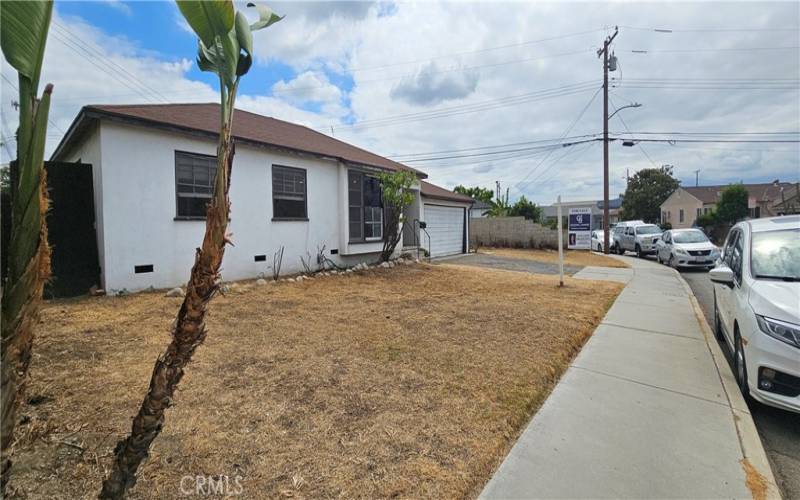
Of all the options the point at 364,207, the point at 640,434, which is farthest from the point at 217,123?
the point at 640,434

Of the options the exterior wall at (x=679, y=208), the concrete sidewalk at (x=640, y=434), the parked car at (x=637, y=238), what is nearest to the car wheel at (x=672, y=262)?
the parked car at (x=637, y=238)

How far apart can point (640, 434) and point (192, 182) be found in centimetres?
923

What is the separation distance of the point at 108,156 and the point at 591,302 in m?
10.1

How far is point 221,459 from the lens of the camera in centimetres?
253

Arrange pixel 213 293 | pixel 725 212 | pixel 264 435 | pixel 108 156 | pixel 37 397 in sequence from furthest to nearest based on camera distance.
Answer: pixel 725 212
pixel 108 156
pixel 37 397
pixel 264 435
pixel 213 293

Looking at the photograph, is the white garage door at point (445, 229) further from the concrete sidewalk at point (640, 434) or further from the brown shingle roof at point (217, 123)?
the concrete sidewalk at point (640, 434)

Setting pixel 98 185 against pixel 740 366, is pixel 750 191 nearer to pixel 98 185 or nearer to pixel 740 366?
pixel 740 366

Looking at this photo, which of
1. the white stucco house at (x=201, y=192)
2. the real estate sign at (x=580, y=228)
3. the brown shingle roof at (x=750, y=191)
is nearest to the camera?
the white stucco house at (x=201, y=192)

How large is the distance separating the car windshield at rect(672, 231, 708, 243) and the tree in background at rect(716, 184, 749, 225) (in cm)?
2544

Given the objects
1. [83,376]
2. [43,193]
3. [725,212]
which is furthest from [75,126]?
[725,212]

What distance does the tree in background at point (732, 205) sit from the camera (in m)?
33.5

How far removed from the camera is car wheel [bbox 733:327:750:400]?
3670 millimetres

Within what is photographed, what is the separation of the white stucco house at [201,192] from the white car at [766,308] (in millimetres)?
9198

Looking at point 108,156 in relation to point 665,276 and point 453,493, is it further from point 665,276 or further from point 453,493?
point 665,276
